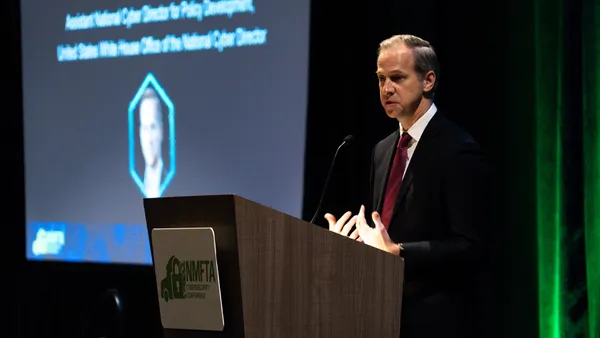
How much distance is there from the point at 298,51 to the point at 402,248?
1.90 m

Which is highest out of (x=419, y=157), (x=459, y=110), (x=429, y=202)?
(x=459, y=110)

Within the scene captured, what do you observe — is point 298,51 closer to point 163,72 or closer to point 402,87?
point 163,72

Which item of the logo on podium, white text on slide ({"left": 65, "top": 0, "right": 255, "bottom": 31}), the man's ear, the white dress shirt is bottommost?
the logo on podium

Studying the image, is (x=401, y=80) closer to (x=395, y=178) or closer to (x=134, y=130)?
(x=395, y=178)

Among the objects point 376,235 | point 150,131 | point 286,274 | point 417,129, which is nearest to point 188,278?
point 286,274

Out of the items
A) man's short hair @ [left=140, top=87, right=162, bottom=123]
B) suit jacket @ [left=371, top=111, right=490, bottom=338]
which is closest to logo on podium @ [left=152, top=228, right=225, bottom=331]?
suit jacket @ [left=371, top=111, right=490, bottom=338]

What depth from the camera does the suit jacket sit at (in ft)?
7.36

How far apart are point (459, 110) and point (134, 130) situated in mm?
1731

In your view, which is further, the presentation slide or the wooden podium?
the presentation slide

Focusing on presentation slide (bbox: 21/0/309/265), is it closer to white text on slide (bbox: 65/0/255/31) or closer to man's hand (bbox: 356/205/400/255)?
white text on slide (bbox: 65/0/255/31)

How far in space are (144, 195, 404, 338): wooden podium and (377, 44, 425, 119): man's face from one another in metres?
0.56

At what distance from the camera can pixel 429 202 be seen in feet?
7.50

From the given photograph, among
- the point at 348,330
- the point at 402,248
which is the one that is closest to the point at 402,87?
the point at 402,248

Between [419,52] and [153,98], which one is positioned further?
[153,98]
